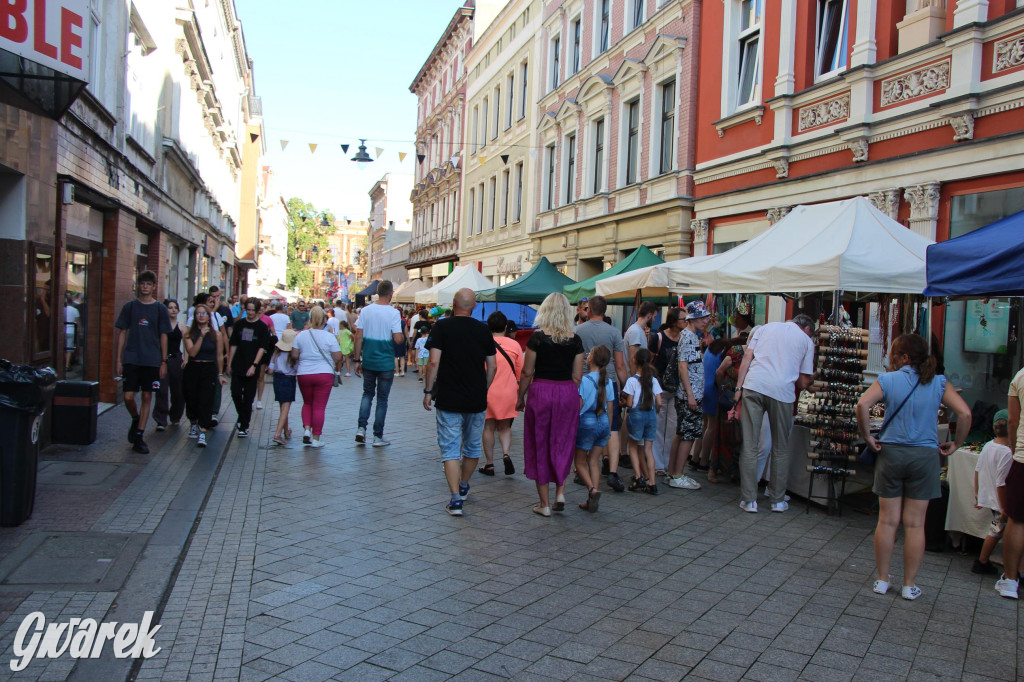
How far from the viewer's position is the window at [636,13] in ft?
65.5

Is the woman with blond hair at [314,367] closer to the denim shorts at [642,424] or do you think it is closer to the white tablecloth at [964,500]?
the denim shorts at [642,424]

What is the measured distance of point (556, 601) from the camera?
4.77m

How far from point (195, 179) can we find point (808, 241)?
18.6 meters

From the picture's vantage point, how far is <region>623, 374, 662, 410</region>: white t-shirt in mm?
7742

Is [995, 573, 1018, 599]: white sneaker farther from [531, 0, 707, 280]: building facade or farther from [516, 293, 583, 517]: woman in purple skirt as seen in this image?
[531, 0, 707, 280]: building facade

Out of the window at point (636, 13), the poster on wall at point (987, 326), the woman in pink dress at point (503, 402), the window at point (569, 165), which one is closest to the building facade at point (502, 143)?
the window at point (569, 165)

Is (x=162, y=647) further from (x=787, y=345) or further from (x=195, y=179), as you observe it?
(x=195, y=179)

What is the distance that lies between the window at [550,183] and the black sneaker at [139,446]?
1863 cm

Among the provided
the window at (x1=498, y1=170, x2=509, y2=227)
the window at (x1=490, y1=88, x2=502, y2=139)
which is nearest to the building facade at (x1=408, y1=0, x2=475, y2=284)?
the window at (x1=490, y1=88, x2=502, y2=139)

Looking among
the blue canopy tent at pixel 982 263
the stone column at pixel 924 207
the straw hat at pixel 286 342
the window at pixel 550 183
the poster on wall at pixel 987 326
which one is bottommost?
the straw hat at pixel 286 342

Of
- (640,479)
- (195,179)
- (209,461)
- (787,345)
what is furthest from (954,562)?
(195,179)

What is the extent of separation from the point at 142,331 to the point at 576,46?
18.6 m

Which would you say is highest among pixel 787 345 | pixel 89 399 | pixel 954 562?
pixel 787 345

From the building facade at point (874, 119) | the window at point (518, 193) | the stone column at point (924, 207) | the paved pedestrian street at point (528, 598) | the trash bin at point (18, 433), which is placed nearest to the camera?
the paved pedestrian street at point (528, 598)
